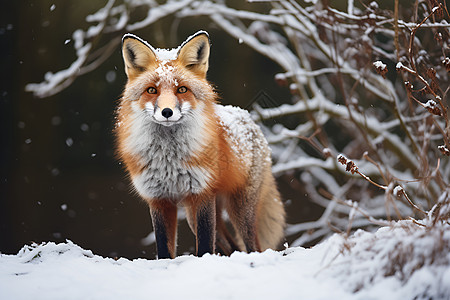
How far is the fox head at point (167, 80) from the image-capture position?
259 centimetres

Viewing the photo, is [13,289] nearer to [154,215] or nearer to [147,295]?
[147,295]

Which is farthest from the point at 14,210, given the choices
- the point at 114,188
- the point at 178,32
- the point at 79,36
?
the point at 178,32

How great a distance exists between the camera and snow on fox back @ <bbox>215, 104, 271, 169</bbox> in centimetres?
320

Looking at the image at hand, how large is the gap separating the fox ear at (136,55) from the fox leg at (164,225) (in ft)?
2.71

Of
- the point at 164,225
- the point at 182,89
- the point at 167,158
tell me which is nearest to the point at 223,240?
the point at 164,225

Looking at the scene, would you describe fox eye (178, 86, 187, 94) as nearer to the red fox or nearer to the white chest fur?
the red fox

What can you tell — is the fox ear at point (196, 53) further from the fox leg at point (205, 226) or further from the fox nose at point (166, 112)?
the fox leg at point (205, 226)

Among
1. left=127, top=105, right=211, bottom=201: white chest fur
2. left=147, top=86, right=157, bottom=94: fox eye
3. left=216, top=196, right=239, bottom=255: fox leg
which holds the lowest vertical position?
left=216, top=196, right=239, bottom=255: fox leg

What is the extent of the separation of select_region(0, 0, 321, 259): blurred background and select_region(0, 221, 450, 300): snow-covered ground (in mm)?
2949

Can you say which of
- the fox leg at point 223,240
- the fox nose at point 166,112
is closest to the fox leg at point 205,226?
the fox nose at point 166,112

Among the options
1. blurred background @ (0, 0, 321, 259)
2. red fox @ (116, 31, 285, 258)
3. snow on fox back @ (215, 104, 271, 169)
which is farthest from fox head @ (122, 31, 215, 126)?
blurred background @ (0, 0, 321, 259)

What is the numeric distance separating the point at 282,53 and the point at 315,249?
9.28ft

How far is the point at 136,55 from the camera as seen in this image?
284 cm

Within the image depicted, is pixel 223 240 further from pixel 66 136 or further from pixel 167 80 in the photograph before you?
pixel 66 136
